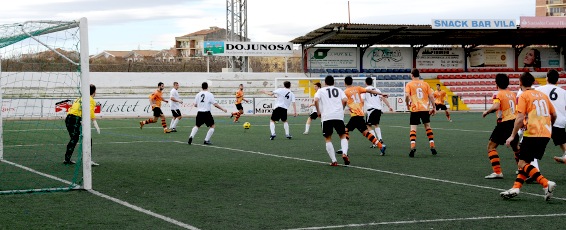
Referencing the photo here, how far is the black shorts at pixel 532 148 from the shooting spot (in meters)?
9.39

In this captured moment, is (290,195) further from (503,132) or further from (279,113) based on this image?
(279,113)

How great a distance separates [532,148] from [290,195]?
3328mm

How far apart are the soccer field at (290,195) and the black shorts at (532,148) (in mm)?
573

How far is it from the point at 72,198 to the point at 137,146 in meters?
9.52

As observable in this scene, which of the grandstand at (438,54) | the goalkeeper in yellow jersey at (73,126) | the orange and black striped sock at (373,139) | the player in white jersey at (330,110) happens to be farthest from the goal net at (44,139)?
the grandstand at (438,54)

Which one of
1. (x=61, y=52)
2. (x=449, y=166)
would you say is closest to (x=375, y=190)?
Result: (x=449, y=166)

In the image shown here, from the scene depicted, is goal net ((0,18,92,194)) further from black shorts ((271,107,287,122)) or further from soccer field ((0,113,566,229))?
black shorts ((271,107,287,122))

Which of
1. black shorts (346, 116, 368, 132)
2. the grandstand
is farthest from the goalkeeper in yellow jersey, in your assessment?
the grandstand

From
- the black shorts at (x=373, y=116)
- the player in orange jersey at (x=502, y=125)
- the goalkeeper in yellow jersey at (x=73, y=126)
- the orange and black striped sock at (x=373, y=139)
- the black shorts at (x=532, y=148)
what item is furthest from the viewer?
the black shorts at (x=373, y=116)

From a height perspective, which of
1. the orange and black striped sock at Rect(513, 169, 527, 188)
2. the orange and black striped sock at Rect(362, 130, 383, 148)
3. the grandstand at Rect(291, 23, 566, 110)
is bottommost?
the orange and black striped sock at Rect(513, 169, 527, 188)

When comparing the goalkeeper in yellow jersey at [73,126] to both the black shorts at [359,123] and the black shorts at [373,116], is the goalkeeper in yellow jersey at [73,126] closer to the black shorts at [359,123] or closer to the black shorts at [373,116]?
the black shorts at [359,123]

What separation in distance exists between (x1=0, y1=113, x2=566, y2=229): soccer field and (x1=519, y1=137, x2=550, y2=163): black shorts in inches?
22.6

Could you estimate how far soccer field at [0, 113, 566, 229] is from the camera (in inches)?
313

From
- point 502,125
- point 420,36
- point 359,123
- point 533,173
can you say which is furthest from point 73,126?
point 420,36
